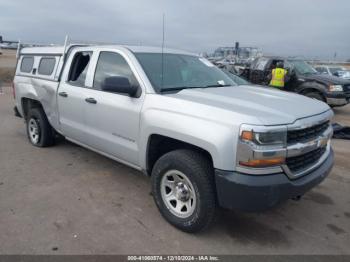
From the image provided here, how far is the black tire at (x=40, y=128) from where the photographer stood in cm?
575

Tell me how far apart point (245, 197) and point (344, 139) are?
18.2ft

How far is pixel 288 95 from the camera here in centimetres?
379

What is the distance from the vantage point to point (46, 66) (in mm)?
5574

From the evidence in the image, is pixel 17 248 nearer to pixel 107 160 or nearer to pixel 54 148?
pixel 107 160

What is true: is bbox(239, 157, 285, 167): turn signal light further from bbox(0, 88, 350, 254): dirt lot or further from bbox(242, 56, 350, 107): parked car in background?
bbox(242, 56, 350, 107): parked car in background

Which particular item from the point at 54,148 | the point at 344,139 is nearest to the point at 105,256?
the point at 54,148

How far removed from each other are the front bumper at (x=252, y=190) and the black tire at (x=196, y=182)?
134mm

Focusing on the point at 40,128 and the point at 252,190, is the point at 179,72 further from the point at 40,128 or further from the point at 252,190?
the point at 40,128

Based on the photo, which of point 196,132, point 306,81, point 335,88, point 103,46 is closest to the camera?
point 196,132

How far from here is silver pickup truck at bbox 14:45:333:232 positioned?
2789mm

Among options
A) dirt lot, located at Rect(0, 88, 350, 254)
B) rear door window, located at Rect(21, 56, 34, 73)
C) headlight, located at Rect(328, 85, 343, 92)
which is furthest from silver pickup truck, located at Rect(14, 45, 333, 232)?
headlight, located at Rect(328, 85, 343, 92)

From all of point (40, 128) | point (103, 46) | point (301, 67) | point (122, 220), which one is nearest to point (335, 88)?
point (301, 67)

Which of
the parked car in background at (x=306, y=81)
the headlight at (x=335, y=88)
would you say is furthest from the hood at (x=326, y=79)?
the headlight at (x=335, y=88)

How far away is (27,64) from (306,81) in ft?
27.6
